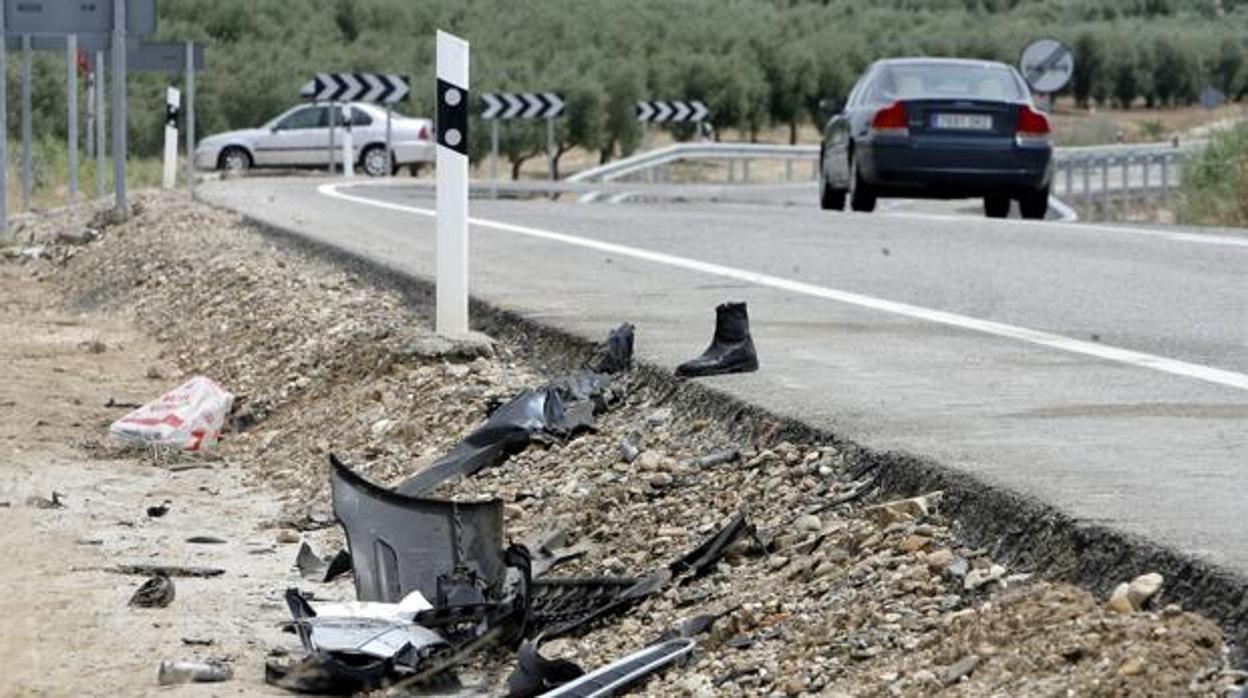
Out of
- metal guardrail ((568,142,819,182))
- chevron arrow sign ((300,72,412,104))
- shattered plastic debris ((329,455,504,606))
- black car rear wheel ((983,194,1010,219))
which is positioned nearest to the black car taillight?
black car rear wheel ((983,194,1010,219))

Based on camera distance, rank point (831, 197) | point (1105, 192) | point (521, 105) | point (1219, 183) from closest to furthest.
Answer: point (1219, 183), point (831, 197), point (1105, 192), point (521, 105)

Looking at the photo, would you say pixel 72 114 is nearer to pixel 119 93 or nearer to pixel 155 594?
pixel 119 93

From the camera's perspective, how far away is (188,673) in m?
6.27

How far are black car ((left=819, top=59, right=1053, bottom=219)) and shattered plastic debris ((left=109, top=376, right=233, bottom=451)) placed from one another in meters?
13.8

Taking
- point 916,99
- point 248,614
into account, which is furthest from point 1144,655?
point 916,99

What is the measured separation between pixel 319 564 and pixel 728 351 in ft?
5.49

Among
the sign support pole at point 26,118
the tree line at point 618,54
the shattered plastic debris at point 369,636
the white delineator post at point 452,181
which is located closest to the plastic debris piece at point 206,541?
the shattered plastic debris at point 369,636

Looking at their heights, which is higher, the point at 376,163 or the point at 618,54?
the point at 618,54

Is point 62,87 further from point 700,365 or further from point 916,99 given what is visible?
point 700,365

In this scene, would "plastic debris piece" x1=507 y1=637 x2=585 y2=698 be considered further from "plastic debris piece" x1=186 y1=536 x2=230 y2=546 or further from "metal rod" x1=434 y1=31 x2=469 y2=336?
"metal rod" x1=434 y1=31 x2=469 y2=336

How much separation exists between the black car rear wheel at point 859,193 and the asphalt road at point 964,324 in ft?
11.2

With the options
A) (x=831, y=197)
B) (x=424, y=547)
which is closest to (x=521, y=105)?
(x=831, y=197)

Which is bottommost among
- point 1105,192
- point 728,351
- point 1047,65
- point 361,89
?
point 1105,192

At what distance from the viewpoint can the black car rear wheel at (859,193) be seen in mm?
24609
